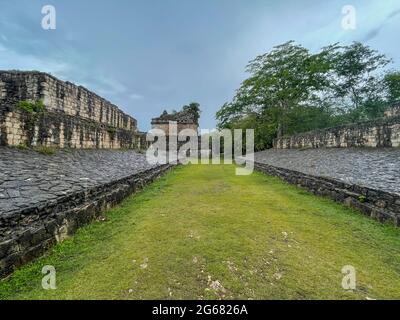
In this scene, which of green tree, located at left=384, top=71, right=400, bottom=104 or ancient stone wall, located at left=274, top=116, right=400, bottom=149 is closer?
ancient stone wall, located at left=274, top=116, right=400, bottom=149

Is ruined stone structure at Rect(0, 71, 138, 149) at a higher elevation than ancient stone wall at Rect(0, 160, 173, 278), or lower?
higher

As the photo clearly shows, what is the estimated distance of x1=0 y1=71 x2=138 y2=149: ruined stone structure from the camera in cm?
691

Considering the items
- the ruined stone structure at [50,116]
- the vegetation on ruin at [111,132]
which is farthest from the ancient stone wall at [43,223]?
the vegetation on ruin at [111,132]

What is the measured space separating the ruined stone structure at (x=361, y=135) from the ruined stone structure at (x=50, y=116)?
13.5m

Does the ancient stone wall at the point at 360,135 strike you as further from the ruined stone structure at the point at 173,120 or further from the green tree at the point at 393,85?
the ruined stone structure at the point at 173,120

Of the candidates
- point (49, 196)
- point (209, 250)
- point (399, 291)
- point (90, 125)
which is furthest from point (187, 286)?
point (90, 125)

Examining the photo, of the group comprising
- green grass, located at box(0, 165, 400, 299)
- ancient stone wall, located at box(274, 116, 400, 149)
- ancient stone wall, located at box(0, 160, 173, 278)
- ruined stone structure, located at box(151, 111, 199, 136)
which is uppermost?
ruined stone structure, located at box(151, 111, 199, 136)

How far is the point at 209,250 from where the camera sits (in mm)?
3412

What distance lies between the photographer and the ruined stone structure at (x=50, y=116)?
6.91m

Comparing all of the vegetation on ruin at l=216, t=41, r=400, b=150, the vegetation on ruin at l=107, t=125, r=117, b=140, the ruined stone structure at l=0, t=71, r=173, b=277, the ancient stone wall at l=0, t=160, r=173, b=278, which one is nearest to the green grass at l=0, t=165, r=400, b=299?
the ancient stone wall at l=0, t=160, r=173, b=278

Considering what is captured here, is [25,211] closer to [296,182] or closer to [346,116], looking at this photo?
[296,182]
